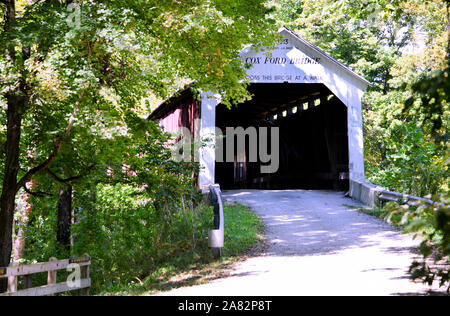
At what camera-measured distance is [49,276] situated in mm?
6512

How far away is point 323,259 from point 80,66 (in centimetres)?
500

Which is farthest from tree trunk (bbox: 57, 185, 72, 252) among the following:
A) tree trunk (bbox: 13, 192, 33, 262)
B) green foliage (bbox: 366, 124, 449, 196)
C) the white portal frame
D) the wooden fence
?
green foliage (bbox: 366, 124, 449, 196)

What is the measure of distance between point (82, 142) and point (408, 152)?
988 cm

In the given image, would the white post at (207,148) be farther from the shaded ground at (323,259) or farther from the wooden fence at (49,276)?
the wooden fence at (49,276)

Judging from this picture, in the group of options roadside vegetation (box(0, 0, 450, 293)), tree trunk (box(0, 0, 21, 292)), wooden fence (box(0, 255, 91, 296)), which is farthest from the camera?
tree trunk (box(0, 0, 21, 292))

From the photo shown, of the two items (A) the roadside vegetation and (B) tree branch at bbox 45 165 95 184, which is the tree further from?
(B) tree branch at bbox 45 165 95 184

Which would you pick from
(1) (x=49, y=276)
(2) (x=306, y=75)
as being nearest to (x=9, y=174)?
(1) (x=49, y=276)

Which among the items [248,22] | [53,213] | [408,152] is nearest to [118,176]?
[53,213]

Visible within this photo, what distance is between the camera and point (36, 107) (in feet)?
24.5

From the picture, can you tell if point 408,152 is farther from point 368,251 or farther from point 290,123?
point 290,123

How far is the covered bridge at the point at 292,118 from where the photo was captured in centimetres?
1591

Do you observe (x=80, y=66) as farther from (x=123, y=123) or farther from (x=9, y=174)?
(x=9, y=174)

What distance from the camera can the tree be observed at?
22.3 ft

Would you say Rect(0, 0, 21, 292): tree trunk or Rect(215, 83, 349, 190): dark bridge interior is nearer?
Rect(0, 0, 21, 292): tree trunk
